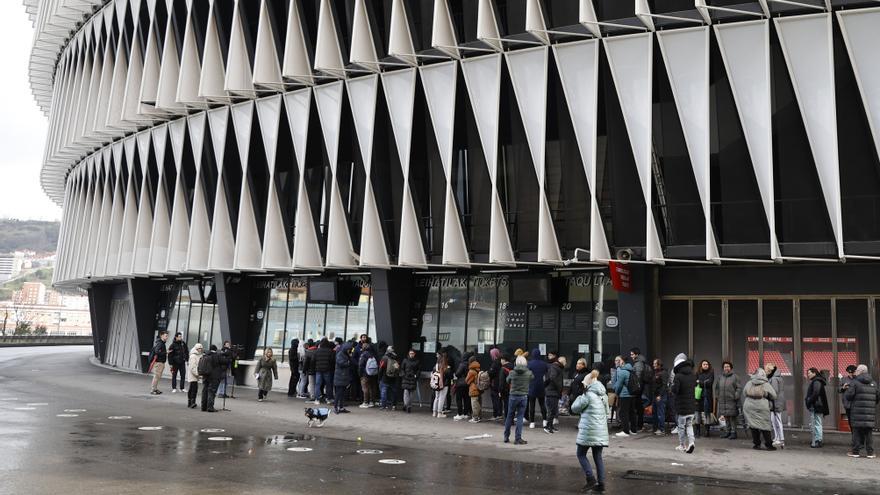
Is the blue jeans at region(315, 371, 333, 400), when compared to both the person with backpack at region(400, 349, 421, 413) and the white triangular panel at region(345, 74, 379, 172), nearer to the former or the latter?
the person with backpack at region(400, 349, 421, 413)

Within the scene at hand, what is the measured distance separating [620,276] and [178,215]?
57.2 feet

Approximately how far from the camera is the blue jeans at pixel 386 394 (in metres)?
19.8

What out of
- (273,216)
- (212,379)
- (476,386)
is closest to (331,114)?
(273,216)

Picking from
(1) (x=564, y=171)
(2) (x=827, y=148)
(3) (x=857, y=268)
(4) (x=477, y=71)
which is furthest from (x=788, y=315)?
(4) (x=477, y=71)

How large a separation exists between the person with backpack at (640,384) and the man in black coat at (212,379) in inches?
397

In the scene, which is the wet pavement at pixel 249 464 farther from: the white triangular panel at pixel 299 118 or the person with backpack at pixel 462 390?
the white triangular panel at pixel 299 118

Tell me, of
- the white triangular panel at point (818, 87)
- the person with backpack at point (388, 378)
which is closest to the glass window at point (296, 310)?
the person with backpack at point (388, 378)

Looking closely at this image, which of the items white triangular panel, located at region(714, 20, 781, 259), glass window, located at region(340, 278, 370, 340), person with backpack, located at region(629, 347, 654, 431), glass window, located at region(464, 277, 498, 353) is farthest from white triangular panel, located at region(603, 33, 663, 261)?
glass window, located at region(340, 278, 370, 340)

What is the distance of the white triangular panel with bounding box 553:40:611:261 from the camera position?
706 inches

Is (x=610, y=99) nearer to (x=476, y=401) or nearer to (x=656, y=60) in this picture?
(x=656, y=60)

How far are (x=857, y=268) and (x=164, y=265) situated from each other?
23283 millimetres

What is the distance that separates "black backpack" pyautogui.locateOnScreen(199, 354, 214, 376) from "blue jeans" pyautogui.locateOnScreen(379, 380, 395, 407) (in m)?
4.52

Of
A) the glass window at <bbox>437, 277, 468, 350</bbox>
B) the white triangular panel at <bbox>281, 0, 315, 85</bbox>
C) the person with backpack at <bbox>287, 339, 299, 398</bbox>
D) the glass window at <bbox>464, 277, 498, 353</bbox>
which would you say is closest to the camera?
the glass window at <bbox>464, 277, 498, 353</bbox>

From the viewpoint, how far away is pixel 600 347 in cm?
1973
